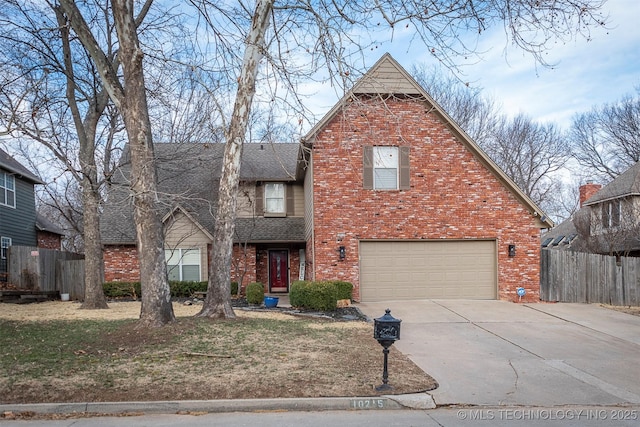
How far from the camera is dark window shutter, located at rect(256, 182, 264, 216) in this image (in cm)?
2159

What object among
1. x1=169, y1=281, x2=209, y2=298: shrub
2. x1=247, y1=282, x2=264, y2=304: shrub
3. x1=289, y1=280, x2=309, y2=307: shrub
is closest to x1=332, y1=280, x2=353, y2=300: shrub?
x1=289, y1=280, x2=309, y2=307: shrub

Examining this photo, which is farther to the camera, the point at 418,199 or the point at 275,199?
the point at 275,199

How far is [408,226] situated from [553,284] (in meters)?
5.15

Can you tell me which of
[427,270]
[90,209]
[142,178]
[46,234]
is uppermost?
[142,178]

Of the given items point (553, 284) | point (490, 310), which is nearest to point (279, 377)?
point (490, 310)

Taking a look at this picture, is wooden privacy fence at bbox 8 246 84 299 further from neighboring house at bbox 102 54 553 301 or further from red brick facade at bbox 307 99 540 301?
red brick facade at bbox 307 99 540 301

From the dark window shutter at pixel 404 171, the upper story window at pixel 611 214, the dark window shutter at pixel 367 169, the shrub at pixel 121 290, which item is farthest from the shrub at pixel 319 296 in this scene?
the upper story window at pixel 611 214

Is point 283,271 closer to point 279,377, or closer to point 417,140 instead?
point 417,140

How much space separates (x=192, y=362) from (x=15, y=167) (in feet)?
66.3

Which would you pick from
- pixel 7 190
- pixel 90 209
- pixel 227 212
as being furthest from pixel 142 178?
pixel 7 190

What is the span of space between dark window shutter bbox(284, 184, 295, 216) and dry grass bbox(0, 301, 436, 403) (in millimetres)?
10537

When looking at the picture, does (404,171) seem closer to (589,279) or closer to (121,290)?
(589,279)

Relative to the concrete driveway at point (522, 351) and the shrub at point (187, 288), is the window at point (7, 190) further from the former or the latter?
the concrete driveway at point (522, 351)

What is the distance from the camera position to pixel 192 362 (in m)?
8.03
